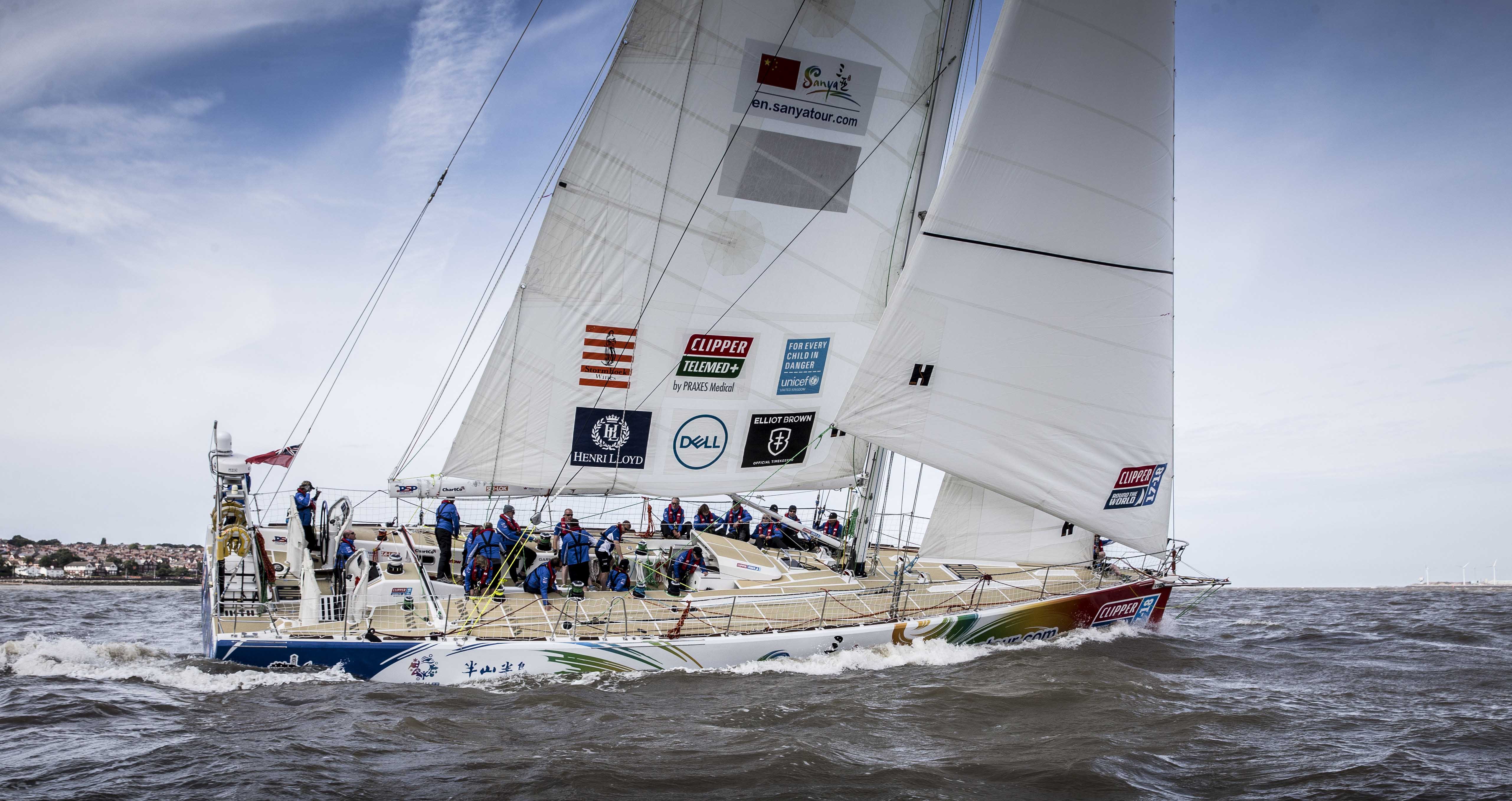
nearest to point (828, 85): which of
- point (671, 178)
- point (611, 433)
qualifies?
point (671, 178)

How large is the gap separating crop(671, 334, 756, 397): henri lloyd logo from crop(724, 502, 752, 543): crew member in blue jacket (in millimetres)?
Result: 2133

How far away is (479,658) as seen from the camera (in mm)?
8391

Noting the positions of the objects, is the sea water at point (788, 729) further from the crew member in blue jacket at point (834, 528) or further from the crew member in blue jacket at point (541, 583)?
the crew member in blue jacket at point (834, 528)

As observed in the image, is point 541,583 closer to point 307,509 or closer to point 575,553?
point 575,553

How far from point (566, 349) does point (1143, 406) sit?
25.4ft

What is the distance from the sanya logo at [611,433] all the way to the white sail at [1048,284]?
3.28 meters

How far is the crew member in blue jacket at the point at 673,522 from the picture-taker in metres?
13.5

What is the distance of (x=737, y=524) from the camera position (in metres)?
13.8

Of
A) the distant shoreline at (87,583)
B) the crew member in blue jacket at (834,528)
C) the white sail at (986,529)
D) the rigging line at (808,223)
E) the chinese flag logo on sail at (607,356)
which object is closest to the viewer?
the white sail at (986,529)

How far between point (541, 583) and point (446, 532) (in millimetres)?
1612

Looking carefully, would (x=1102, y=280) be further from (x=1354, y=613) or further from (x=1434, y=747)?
(x=1354, y=613)

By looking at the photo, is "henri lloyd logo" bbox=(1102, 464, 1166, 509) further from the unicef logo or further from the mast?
the unicef logo

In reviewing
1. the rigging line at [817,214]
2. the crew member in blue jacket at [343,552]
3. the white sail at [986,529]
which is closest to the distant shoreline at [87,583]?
the crew member in blue jacket at [343,552]

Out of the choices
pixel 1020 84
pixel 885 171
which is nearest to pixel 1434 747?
pixel 1020 84
